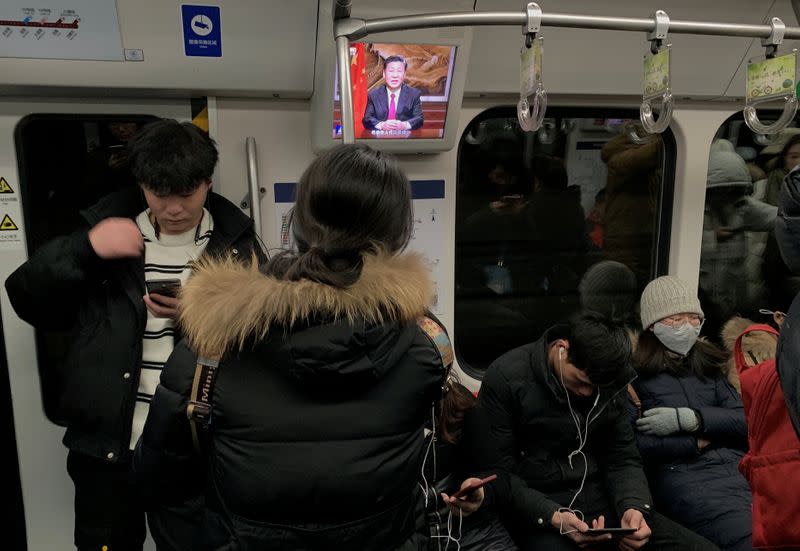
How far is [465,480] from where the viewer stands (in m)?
2.31

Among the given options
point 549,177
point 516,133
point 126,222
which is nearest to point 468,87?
point 516,133

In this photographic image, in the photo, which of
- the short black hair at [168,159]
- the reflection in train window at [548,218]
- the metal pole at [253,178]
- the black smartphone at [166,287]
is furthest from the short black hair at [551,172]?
the black smartphone at [166,287]

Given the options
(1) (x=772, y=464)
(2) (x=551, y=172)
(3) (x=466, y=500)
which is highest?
(2) (x=551, y=172)

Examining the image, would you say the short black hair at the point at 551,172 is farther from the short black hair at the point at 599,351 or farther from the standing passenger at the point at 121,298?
the standing passenger at the point at 121,298

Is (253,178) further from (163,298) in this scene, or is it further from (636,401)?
(636,401)

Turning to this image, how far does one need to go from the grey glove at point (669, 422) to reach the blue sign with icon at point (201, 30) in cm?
229

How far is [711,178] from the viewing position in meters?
3.31

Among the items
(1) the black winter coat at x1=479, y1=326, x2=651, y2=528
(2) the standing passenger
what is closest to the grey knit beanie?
(1) the black winter coat at x1=479, y1=326, x2=651, y2=528

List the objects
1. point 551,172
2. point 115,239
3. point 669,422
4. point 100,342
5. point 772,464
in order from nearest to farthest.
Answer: point 772,464
point 115,239
point 100,342
point 669,422
point 551,172

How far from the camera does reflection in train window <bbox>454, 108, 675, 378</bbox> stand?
3.02 m

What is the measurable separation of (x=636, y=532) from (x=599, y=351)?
70 centimetres

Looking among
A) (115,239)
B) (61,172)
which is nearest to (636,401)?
(115,239)

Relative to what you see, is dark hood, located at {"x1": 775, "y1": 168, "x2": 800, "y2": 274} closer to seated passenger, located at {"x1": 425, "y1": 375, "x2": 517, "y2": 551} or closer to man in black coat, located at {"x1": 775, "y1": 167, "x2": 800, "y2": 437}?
man in black coat, located at {"x1": 775, "y1": 167, "x2": 800, "y2": 437}

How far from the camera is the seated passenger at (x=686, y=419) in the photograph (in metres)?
2.61
